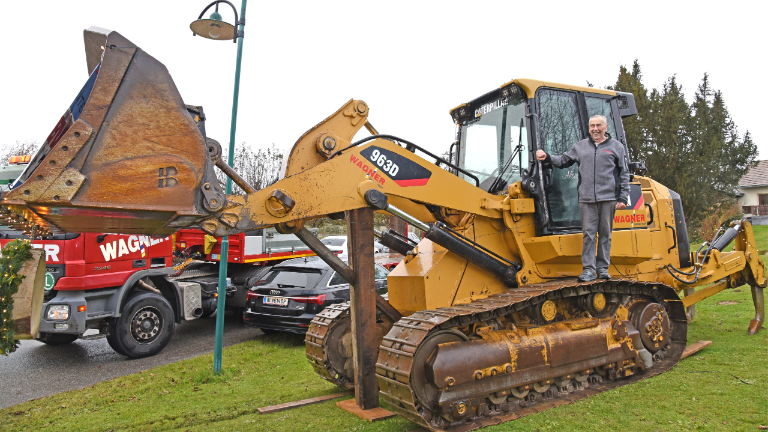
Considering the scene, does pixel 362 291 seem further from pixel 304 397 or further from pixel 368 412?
pixel 304 397

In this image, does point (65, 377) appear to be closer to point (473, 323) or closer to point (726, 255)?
point (473, 323)

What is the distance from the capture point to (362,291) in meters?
5.03

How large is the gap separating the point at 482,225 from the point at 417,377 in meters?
1.93

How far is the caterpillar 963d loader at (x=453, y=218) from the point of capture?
3480 millimetres

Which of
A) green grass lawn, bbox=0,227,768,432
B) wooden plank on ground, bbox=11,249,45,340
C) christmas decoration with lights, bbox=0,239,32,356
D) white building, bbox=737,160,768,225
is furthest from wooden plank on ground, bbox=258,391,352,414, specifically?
white building, bbox=737,160,768,225

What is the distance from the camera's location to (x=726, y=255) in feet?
26.8

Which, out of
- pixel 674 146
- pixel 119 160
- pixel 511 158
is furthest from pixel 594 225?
pixel 674 146

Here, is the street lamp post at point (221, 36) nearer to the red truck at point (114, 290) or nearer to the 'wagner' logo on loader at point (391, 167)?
the red truck at point (114, 290)

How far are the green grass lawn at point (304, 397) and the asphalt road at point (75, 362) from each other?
61 cm

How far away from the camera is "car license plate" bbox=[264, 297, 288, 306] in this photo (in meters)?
9.30

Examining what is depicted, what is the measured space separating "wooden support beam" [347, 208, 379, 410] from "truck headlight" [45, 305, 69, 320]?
559 centimetres

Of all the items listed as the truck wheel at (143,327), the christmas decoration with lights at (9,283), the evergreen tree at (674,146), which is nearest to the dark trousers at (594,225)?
the christmas decoration with lights at (9,283)

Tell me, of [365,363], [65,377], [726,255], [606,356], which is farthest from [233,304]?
[726,255]

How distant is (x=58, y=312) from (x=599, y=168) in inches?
317
